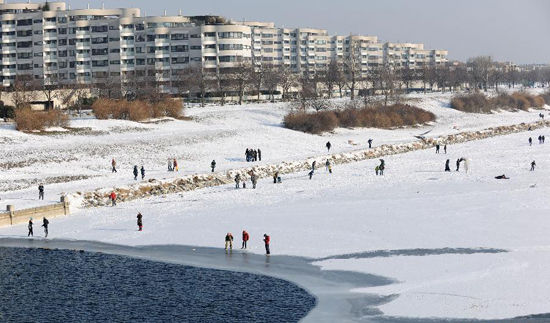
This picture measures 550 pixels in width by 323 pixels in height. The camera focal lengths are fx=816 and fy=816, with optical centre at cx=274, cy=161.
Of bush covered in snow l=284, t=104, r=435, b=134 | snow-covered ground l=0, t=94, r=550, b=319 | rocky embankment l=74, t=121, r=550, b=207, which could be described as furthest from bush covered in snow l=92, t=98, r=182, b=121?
rocky embankment l=74, t=121, r=550, b=207

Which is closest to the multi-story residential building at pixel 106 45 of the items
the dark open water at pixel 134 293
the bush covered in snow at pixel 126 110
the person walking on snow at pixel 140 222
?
the bush covered in snow at pixel 126 110

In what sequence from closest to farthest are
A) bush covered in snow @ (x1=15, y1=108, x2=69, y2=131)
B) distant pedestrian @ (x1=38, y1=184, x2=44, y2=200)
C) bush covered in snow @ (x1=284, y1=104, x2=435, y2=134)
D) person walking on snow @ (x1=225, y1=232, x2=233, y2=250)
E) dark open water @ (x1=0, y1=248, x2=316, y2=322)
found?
dark open water @ (x1=0, y1=248, x2=316, y2=322) → person walking on snow @ (x1=225, y1=232, x2=233, y2=250) → distant pedestrian @ (x1=38, y1=184, x2=44, y2=200) → bush covered in snow @ (x1=15, y1=108, x2=69, y2=131) → bush covered in snow @ (x1=284, y1=104, x2=435, y2=134)

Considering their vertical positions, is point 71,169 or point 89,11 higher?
point 89,11

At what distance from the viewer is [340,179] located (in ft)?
211

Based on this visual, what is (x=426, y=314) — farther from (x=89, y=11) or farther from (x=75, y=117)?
(x=89, y=11)

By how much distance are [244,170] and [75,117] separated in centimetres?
3221

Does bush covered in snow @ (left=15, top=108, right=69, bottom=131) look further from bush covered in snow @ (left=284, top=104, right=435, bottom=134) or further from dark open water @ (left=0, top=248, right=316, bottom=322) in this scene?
dark open water @ (left=0, top=248, right=316, bottom=322)

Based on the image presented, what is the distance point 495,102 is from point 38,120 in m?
101

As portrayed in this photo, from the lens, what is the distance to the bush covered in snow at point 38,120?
77.8 m

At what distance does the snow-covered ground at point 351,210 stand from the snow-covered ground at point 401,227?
9 cm

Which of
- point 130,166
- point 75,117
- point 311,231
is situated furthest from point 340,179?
point 75,117

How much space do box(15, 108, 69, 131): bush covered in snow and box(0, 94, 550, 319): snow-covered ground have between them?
61.6 inches

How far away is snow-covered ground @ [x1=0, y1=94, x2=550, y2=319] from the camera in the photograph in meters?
32.0

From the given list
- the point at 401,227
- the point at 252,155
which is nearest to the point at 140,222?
the point at 401,227
